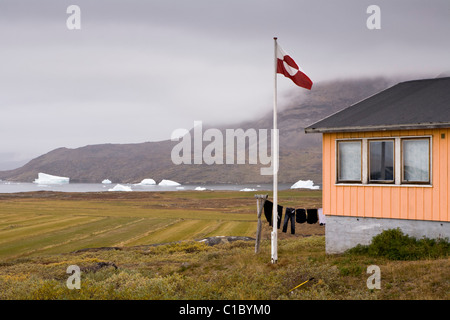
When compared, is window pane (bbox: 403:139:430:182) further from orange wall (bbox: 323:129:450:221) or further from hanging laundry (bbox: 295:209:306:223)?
hanging laundry (bbox: 295:209:306:223)

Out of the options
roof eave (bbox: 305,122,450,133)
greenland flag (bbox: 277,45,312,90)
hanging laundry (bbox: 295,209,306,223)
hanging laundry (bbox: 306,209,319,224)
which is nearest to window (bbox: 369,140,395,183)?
roof eave (bbox: 305,122,450,133)

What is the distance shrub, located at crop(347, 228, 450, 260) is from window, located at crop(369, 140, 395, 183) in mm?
2180

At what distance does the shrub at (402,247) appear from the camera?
46.6ft

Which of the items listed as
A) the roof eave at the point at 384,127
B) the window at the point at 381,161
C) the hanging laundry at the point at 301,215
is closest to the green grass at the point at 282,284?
the window at the point at 381,161

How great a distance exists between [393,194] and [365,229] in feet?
6.23

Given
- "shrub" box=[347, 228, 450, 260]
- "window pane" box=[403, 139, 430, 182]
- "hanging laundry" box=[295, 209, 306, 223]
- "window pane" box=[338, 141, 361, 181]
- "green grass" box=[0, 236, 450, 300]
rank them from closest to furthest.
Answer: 1. "green grass" box=[0, 236, 450, 300]
2. "shrub" box=[347, 228, 450, 260]
3. "window pane" box=[403, 139, 430, 182]
4. "window pane" box=[338, 141, 361, 181]
5. "hanging laundry" box=[295, 209, 306, 223]

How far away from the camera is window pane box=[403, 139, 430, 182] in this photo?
49.0 feet

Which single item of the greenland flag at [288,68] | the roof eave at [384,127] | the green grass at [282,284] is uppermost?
the greenland flag at [288,68]

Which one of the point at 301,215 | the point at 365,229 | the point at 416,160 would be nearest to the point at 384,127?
the point at 416,160

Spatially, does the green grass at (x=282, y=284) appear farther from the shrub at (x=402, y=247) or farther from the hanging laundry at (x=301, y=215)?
the hanging laundry at (x=301, y=215)

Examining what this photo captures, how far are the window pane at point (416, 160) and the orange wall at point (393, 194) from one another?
265mm

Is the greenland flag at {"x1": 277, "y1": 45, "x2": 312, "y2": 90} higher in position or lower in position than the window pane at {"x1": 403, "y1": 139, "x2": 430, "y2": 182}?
higher
